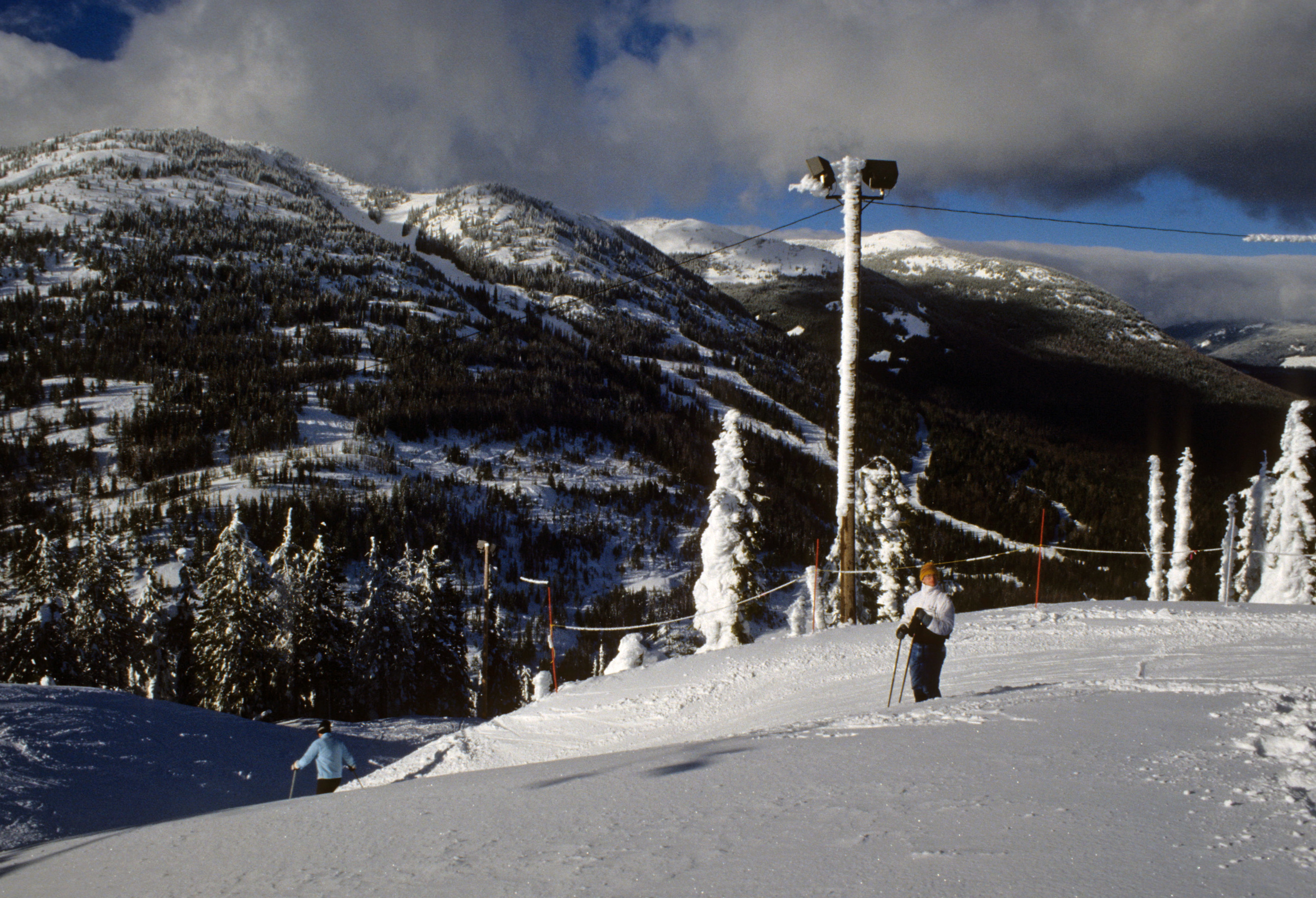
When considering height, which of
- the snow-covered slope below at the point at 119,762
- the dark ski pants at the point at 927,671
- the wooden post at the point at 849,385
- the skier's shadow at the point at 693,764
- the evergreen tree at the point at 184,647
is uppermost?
the wooden post at the point at 849,385

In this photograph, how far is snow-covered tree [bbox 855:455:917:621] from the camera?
95.2 feet

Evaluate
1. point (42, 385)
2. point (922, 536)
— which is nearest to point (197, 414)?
Result: point (42, 385)

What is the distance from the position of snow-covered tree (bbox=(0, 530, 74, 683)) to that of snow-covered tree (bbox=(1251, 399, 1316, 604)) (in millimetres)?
56488

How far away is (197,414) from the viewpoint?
139 metres

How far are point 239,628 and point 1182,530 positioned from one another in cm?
5058

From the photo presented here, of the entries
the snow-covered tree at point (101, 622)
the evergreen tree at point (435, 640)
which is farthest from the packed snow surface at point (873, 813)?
the evergreen tree at point (435, 640)

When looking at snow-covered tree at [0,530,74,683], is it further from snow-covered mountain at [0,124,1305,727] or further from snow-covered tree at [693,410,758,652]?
snow-covered tree at [693,410,758,652]

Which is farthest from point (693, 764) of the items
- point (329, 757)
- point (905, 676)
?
point (329, 757)

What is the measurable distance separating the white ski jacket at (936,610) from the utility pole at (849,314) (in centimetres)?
518

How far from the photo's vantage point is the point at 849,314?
532 inches

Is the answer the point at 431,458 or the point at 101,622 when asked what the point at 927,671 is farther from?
the point at 431,458

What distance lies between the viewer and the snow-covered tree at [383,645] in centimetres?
4816

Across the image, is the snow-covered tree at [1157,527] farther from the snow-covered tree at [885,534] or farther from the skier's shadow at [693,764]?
the skier's shadow at [693,764]

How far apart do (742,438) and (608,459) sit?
5312 inches
